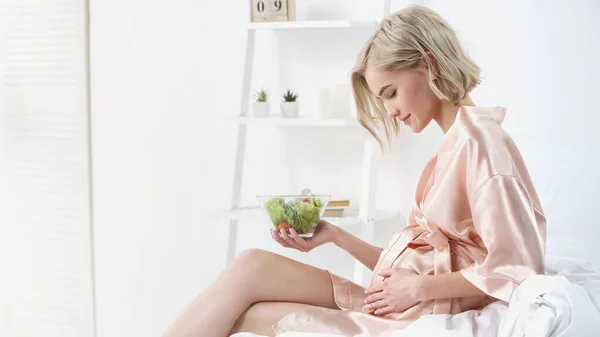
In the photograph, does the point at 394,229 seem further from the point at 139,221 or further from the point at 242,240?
the point at 139,221

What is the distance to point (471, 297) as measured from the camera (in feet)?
5.82

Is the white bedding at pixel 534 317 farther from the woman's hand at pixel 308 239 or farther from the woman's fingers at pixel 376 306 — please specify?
the woman's hand at pixel 308 239

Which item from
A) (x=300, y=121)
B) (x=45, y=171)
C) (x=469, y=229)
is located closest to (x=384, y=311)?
(x=469, y=229)

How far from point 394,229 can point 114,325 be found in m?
1.37

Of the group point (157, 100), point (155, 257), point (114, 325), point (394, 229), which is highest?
point (157, 100)

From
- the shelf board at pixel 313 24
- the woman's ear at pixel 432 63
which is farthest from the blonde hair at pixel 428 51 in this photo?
the shelf board at pixel 313 24

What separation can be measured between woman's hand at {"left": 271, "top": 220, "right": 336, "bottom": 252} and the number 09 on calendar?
89cm

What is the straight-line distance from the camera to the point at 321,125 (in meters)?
2.67

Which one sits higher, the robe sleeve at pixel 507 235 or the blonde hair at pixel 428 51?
the blonde hair at pixel 428 51

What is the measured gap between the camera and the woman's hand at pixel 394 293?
1.73 metres

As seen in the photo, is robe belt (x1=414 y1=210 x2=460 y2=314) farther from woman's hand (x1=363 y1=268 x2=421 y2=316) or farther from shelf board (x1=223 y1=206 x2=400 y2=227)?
shelf board (x1=223 y1=206 x2=400 y2=227)

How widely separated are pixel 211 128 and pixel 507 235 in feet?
5.53

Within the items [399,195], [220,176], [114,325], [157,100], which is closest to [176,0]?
[157,100]

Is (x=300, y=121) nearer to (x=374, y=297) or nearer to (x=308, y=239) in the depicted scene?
(x=308, y=239)
